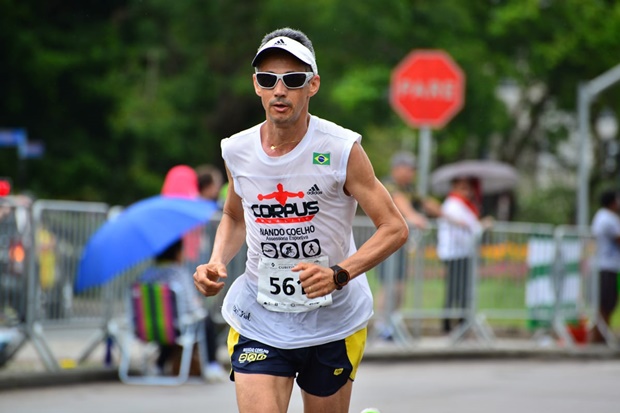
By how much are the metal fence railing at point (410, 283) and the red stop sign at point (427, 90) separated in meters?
1.83

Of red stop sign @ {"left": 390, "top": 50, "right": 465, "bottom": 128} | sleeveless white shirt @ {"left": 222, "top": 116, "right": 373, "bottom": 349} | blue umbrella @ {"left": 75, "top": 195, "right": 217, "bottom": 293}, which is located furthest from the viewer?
red stop sign @ {"left": 390, "top": 50, "right": 465, "bottom": 128}

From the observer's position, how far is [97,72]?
1149 inches

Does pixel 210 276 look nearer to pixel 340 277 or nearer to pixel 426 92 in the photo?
pixel 340 277

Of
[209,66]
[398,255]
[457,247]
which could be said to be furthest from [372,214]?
[209,66]

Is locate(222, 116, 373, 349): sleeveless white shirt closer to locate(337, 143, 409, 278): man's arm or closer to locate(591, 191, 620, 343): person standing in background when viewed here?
locate(337, 143, 409, 278): man's arm

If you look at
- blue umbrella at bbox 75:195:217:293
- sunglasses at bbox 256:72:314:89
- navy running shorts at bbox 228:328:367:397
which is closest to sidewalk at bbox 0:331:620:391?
blue umbrella at bbox 75:195:217:293

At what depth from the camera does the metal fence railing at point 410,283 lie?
11492 mm

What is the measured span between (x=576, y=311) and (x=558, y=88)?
20467 mm

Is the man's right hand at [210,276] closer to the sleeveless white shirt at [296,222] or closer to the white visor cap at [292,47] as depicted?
the sleeveless white shirt at [296,222]

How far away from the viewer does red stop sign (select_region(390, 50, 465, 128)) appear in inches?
671

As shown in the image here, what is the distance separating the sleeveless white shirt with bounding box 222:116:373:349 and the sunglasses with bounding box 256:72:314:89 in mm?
230

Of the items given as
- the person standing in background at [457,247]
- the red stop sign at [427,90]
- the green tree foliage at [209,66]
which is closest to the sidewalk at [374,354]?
the person standing in background at [457,247]

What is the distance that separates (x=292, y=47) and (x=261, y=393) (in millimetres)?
1366

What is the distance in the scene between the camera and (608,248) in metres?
17.3
